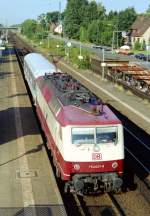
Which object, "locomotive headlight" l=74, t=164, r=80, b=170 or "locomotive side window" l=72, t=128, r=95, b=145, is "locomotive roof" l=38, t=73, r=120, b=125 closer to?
"locomotive side window" l=72, t=128, r=95, b=145

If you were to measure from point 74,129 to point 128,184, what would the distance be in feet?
11.2

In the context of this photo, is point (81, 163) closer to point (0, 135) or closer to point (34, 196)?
point (34, 196)

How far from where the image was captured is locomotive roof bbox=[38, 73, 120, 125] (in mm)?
14469

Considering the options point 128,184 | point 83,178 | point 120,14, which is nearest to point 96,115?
point 83,178

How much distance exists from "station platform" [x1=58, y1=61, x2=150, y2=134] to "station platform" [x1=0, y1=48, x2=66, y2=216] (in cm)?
605

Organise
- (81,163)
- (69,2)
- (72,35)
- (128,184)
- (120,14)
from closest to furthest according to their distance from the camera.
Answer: (81,163)
(128,184)
(120,14)
(72,35)
(69,2)

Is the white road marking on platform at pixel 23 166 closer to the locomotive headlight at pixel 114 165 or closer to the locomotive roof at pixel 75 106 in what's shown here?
the locomotive roof at pixel 75 106

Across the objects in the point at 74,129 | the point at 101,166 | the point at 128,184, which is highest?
the point at 74,129

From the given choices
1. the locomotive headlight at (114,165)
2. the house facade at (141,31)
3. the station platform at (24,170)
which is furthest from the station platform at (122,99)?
the house facade at (141,31)

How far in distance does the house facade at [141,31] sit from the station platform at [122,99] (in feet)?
183

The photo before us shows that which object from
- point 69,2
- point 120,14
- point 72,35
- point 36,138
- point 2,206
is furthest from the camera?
point 69,2

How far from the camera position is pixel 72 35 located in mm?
125188

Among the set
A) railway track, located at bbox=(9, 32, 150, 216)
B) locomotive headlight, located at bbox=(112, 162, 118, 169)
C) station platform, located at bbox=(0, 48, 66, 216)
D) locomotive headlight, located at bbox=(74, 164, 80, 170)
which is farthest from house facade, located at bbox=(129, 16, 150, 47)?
locomotive headlight, located at bbox=(74, 164, 80, 170)

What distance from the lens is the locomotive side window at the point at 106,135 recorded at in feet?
46.8
